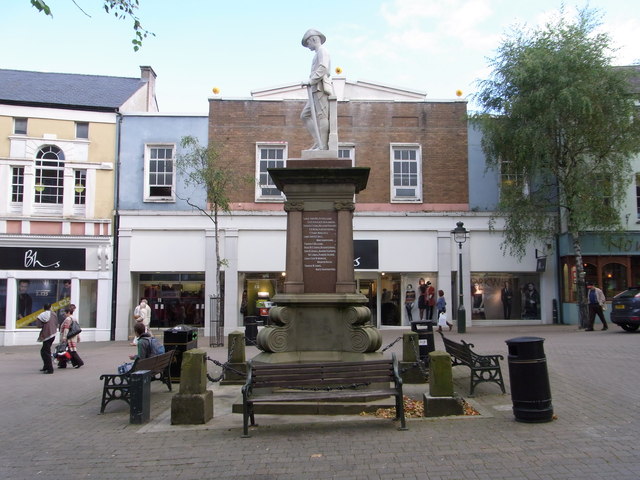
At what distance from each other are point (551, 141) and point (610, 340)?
26.5ft

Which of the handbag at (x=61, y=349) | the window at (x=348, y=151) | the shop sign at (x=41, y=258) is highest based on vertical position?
the window at (x=348, y=151)

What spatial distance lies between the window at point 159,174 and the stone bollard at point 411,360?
15573 mm

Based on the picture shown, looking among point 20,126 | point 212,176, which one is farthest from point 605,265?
point 20,126

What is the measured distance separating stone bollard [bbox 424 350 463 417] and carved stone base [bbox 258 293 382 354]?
1289mm

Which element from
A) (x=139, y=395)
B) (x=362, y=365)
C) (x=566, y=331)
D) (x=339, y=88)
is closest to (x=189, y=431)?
(x=139, y=395)

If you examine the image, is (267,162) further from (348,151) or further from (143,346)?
(143,346)

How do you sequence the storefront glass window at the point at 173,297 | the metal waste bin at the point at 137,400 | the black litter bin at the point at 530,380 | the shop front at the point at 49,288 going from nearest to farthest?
the black litter bin at the point at 530,380, the metal waste bin at the point at 137,400, the shop front at the point at 49,288, the storefront glass window at the point at 173,297

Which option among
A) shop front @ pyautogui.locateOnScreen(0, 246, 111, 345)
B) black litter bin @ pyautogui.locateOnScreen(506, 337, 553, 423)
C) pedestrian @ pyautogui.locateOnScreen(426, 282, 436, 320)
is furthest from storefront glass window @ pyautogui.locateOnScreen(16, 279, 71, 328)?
black litter bin @ pyautogui.locateOnScreen(506, 337, 553, 423)

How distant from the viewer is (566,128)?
2095 cm

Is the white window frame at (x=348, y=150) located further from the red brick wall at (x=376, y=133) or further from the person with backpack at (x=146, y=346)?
the person with backpack at (x=146, y=346)

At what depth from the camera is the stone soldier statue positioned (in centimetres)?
995

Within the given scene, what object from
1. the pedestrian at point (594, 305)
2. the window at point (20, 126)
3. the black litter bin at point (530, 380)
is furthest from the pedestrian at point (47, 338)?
the pedestrian at point (594, 305)

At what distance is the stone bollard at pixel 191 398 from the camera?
7512mm

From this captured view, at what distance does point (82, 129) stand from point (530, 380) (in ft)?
71.8
